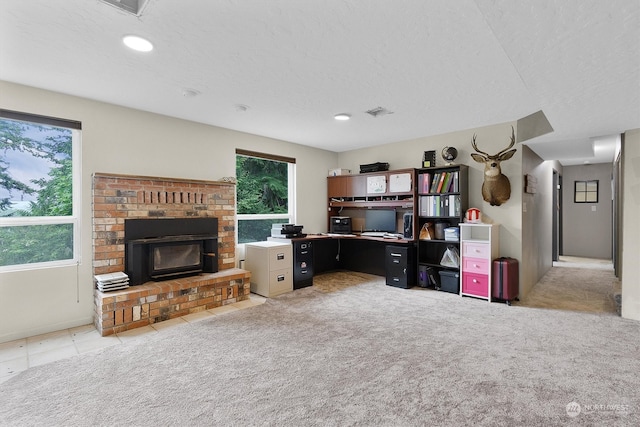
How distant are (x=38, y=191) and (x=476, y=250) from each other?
5034mm

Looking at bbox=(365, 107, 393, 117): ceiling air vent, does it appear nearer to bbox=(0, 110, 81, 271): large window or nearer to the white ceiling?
the white ceiling

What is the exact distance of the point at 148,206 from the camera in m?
3.67

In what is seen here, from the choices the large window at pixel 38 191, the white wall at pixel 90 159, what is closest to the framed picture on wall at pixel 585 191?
the white wall at pixel 90 159

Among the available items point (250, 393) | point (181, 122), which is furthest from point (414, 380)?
point (181, 122)

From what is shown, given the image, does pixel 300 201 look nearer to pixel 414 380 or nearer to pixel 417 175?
pixel 417 175

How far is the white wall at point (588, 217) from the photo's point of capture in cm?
722

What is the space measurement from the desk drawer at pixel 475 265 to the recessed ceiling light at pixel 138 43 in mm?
4186

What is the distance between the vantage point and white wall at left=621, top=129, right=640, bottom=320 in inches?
132

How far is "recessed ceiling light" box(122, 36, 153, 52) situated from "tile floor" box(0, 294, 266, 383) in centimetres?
245

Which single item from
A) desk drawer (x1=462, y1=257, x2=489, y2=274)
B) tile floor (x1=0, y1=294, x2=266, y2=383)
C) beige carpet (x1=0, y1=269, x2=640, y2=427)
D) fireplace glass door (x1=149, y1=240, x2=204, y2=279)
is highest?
fireplace glass door (x1=149, y1=240, x2=204, y2=279)

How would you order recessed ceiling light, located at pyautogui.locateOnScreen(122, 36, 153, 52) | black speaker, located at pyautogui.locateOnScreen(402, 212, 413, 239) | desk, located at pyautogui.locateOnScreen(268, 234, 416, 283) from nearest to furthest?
recessed ceiling light, located at pyautogui.locateOnScreen(122, 36, 153, 52)
black speaker, located at pyautogui.locateOnScreen(402, 212, 413, 239)
desk, located at pyautogui.locateOnScreen(268, 234, 416, 283)

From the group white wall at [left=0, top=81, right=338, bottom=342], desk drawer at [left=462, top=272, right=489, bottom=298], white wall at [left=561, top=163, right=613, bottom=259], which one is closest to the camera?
white wall at [left=0, top=81, right=338, bottom=342]

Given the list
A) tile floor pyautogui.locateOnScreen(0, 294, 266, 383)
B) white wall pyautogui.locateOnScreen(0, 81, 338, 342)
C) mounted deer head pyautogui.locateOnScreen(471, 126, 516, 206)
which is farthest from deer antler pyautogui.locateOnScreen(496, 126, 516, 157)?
tile floor pyautogui.locateOnScreen(0, 294, 266, 383)

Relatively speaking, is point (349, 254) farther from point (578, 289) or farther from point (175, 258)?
point (578, 289)
